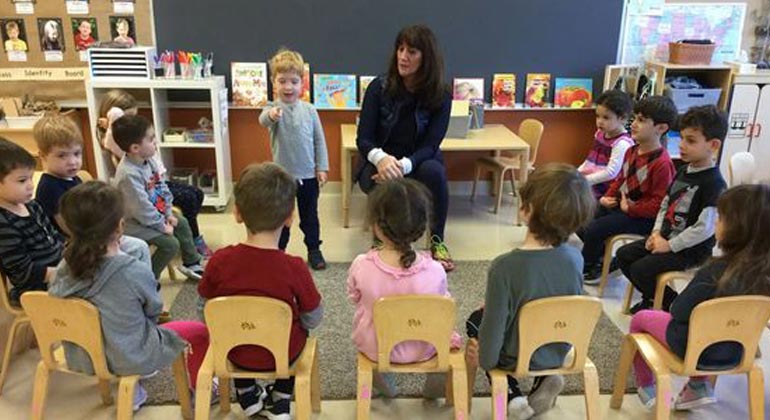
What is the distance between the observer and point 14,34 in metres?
3.83

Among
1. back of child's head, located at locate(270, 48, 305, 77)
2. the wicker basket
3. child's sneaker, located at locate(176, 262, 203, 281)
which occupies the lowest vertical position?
child's sneaker, located at locate(176, 262, 203, 281)

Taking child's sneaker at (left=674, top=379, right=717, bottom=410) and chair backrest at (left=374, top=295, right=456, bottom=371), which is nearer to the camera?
chair backrest at (left=374, top=295, right=456, bottom=371)

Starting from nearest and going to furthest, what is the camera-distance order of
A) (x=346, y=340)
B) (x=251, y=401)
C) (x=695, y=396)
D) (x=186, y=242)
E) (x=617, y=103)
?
(x=251, y=401) < (x=695, y=396) < (x=346, y=340) < (x=186, y=242) < (x=617, y=103)

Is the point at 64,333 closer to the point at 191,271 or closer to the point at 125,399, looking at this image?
the point at 125,399

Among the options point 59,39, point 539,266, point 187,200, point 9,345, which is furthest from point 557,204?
point 59,39

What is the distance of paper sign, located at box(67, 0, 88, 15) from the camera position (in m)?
3.79

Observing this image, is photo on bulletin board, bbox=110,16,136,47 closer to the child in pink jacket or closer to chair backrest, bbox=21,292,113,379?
chair backrest, bbox=21,292,113,379

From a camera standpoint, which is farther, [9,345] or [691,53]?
[691,53]

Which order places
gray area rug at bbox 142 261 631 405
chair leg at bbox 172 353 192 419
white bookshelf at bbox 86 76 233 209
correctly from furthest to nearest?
1. white bookshelf at bbox 86 76 233 209
2. gray area rug at bbox 142 261 631 405
3. chair leg at bbox 172 353 192 419

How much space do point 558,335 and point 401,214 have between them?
55 centimetres

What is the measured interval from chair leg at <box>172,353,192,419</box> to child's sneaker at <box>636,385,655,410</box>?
153 centimetres

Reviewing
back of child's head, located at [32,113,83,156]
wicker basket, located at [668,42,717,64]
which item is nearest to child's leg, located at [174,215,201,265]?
back of child's head, located at [32,113,83,156]

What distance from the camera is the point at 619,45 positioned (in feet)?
13.4

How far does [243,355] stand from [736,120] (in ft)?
12.3
